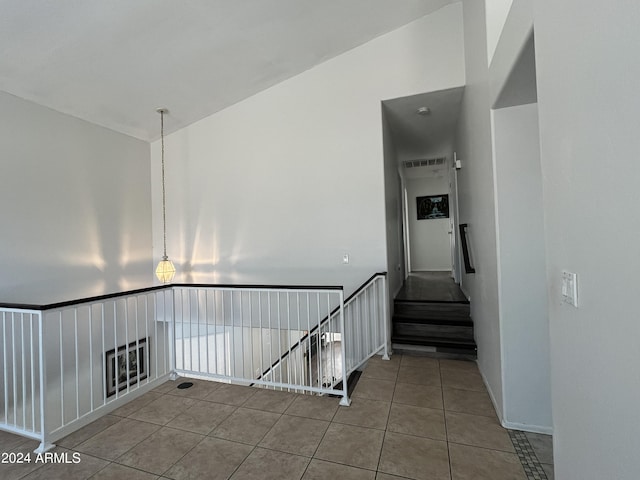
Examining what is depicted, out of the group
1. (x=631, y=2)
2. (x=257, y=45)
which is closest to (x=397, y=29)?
(x=257, y=45)

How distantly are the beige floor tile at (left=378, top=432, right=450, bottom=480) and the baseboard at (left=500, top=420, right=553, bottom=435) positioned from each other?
0.52m

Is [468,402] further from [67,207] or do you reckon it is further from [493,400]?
[67,207]

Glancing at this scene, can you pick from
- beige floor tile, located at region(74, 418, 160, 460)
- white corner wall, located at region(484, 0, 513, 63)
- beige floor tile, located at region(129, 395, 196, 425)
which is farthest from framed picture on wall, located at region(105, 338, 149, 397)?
white corner wall, located at region(484, 0, 513, 63)

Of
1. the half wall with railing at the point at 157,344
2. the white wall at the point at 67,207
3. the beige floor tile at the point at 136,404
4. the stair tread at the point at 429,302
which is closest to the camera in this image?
the beige floor tile at the point at 136,404

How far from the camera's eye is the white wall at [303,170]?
368cm

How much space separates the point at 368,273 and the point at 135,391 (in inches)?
107

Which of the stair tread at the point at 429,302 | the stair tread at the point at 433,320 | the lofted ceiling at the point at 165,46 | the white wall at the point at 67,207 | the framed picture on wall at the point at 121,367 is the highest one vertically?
the lofted ceiling at the point at 165,46

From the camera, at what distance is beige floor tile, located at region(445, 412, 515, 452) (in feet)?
6.54

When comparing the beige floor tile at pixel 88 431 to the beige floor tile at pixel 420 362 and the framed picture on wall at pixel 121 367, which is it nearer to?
the framed picture on wall at pixel 121 367

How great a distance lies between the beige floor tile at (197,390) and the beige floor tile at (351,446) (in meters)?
1.28

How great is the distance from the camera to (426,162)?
682cm

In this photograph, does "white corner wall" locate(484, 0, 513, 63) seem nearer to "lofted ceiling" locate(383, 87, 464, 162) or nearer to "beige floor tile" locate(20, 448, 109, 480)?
"lofted ceiling" locate(383, 87, 464, 162)

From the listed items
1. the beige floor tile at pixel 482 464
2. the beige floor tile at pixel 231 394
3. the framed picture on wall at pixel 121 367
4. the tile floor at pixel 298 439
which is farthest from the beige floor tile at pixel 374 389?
the framed picture on wall at pixel 121 367

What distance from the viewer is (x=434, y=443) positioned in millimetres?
2014
